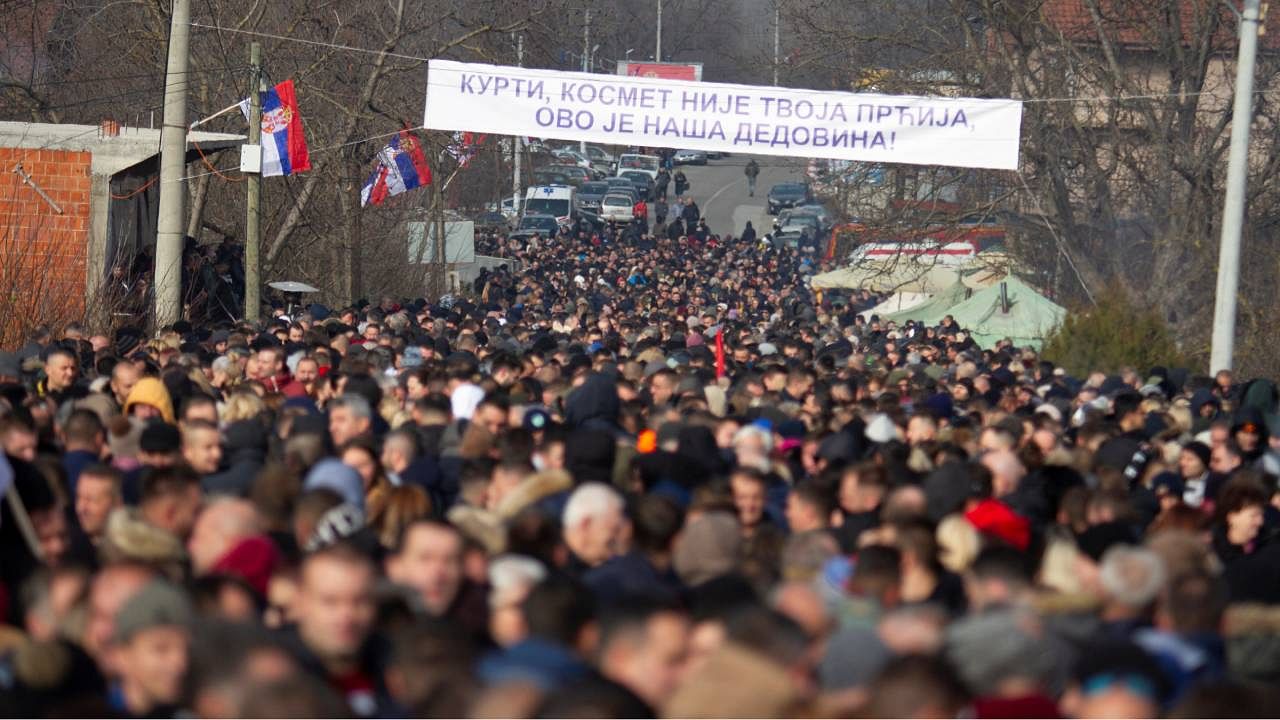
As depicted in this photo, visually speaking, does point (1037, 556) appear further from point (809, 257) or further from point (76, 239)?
point (809, 257)

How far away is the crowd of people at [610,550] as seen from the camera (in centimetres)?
473

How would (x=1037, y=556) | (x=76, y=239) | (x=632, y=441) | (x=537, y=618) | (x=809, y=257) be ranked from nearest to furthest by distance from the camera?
(x=537, y=618), (x=1037, y=556), (x=632, y=441), (x=76, y=239), (x=809, y=257)

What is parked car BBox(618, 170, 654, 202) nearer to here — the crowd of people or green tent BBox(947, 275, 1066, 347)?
green tent BBox(947, 275, 1066, 347)

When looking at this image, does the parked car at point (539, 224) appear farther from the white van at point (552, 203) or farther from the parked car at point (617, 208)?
the parked car at point (617, 208)

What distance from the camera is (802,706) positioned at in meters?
4.66

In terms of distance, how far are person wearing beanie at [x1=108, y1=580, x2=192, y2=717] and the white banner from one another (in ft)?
42.9

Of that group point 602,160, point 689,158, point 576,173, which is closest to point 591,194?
point 576,173

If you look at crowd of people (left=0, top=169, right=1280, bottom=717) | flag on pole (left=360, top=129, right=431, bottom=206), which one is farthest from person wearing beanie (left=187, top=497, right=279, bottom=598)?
flag on pole (left=360, top=129, right=431, bottom=206)

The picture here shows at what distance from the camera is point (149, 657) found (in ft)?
15.6

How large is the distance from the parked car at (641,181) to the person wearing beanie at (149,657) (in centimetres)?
5643

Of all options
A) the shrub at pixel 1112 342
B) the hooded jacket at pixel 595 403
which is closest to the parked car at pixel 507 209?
the shrub at pixel 1112 342

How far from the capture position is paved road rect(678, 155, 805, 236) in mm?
58844

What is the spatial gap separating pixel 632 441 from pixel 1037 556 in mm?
3422

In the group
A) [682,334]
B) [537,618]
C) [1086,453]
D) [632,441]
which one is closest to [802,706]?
[537,618]
